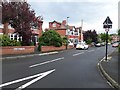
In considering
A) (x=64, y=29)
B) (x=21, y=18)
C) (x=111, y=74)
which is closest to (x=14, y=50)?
(x=21, y=18)

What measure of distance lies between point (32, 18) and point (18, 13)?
2.23m

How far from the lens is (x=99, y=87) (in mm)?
10750

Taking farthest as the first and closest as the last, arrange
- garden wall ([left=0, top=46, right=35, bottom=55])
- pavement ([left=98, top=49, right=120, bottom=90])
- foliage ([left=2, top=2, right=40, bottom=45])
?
foliage ([left=2, top=2, right=40, bottom=45]) < garden wall ([left=0, top=46, right=35, bottom=55]) < pavement ([left=98, top=49, right=120, bottom=90])

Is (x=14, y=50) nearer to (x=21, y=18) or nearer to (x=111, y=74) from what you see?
(x=21, y=18)

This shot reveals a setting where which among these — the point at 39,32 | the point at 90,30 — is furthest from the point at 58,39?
the point at 90,30

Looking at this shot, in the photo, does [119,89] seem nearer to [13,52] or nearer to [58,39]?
[13,52]

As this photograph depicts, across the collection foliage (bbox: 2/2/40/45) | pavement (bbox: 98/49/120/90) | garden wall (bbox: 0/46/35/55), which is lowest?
pavement (bbox: 98/49/120/90)

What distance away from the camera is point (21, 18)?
123 ft

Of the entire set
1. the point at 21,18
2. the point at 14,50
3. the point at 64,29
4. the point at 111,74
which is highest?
the point at 64,29

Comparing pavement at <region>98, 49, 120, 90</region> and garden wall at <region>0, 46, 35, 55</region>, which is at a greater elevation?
garden wall at <region>0, 46, 35, 55</region>

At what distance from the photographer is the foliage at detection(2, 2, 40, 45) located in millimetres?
36541

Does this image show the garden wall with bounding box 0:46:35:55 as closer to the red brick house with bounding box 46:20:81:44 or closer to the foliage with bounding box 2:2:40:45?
the foliage with bounding box 2:2:40:45

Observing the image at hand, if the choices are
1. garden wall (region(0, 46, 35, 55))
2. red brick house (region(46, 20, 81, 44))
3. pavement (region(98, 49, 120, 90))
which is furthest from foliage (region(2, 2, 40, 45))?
red brick house (region(46, 20, 81, 44))

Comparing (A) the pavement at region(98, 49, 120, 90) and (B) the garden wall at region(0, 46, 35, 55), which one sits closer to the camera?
(A) the pavement at region(98, 49, 120, 90)
